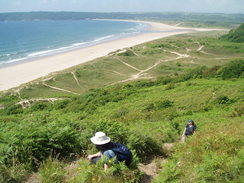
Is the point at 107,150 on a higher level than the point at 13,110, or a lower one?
higher

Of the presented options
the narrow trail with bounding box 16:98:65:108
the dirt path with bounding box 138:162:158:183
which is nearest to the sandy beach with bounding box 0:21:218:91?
the narrow trail with bounding box 16:98:65:108

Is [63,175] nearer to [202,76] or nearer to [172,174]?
[172,174]

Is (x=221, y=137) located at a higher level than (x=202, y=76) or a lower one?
higher

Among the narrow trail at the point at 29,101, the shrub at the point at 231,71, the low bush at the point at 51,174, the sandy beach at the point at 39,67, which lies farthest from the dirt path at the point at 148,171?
the sandy beach at the point at 39,67

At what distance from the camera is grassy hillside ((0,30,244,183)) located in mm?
4863

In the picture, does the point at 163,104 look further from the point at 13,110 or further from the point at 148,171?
the point at 13,110

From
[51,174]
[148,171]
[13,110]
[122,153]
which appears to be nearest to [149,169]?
[148,171]

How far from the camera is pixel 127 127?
8.40m

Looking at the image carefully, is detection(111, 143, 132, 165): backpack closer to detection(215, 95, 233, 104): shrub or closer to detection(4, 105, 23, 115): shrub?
detection(215, 95, 233, 104): shrub

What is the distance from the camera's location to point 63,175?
15.9 ft

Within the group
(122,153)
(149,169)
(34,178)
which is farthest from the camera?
(149,169)

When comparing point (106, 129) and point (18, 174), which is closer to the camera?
point (18, 174)

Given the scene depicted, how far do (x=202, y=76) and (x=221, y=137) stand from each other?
24.1 m

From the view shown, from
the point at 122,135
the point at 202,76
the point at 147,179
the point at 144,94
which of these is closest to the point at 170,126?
the point at 122,135
